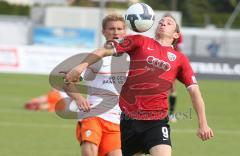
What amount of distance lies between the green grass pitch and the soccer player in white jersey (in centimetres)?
379

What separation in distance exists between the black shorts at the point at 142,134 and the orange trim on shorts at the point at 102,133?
1.65 ft

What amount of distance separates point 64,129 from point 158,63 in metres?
8.27

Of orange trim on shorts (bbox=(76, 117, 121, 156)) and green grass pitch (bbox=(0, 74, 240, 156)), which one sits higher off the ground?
orange trim on shorts (bbox=(76, 117, 121, 156))

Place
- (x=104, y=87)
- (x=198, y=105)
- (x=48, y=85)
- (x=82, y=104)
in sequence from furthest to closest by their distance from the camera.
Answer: (x=48, y=85) < (x=104, y=87) < (x=82, y=104) < (x=198, y=105)

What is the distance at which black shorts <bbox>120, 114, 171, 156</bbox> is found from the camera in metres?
8.31

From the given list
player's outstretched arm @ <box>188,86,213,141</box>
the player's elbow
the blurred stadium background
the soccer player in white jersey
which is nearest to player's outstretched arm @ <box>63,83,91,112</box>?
the soccer player in white jersey

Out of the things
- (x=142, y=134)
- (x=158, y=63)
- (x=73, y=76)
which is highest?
(x=73, y=76)

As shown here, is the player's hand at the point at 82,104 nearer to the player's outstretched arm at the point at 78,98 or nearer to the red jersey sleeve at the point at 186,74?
the player's outstretched arm at the point at 78,98

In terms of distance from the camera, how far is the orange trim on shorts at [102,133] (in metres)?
9.04

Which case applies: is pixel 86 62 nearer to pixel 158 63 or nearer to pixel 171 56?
pixel 158 63

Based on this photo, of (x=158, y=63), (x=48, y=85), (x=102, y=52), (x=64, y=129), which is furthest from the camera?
(x=48, y=85)

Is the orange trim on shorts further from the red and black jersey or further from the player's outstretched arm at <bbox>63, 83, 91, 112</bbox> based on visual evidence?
A: the red and black jersey

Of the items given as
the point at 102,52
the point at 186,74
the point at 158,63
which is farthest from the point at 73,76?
the point at 186,74

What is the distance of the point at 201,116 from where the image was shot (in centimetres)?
813
